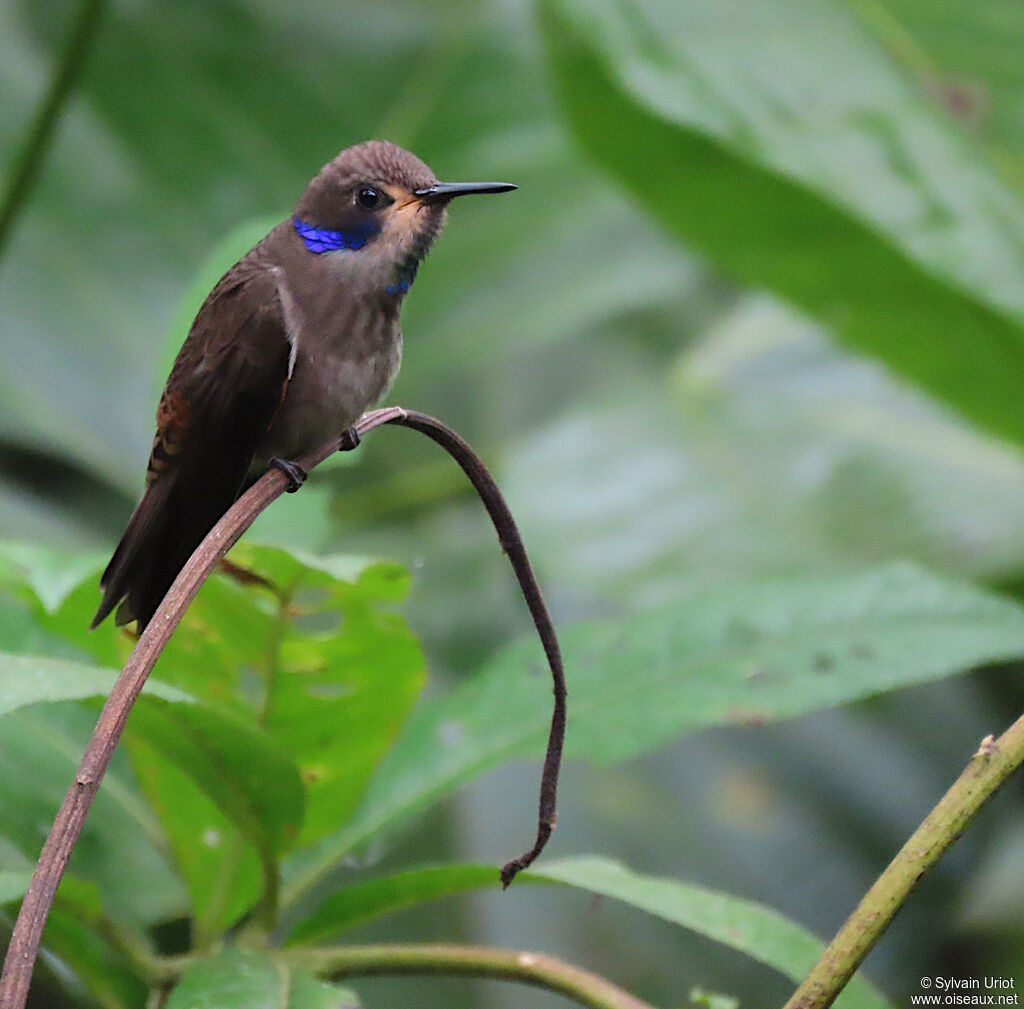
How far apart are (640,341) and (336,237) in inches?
98.2

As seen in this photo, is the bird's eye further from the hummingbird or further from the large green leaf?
the large green leaf

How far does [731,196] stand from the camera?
2.65 m

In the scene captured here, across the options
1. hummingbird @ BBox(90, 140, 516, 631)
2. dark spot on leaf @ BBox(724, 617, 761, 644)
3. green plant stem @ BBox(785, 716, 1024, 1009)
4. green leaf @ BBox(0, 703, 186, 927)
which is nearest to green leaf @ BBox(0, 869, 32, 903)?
green leaf @ BBox(0, 703, 186, 927)

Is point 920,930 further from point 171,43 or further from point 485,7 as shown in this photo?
point 171,43

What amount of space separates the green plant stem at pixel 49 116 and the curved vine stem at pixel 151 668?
1216 mm

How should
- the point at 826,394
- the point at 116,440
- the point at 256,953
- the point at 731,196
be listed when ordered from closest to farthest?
the point at 256,953, the point at 731,196, the point at 116,440, the point at 826,394

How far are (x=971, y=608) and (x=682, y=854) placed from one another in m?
1.41

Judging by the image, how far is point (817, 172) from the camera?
7.22 feet

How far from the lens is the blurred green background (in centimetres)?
242

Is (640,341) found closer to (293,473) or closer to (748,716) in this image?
(748,716)

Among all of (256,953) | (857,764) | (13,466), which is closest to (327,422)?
(256,953)

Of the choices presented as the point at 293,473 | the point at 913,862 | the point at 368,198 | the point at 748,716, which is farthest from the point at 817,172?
the point at 913,862

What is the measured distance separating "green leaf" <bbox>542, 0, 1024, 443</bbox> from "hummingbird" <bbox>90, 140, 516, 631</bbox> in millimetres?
575

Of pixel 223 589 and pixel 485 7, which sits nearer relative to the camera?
pixel 223 589
